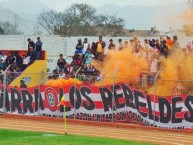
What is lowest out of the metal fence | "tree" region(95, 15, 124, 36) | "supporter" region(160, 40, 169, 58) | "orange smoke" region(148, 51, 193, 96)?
the metal fence

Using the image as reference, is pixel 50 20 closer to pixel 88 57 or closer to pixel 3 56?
pixel 3 56

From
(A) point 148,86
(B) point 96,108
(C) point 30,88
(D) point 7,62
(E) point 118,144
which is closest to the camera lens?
(E) point 118,144

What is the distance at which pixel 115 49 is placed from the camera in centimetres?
2667

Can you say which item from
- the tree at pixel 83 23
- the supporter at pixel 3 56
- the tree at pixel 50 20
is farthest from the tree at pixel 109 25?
the supporter at pixel 3 56

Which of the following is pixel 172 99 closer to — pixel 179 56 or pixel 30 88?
pixel 179 56

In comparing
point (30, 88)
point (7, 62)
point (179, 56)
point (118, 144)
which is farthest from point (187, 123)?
point (7, 62)

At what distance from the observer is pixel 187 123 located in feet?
69.4

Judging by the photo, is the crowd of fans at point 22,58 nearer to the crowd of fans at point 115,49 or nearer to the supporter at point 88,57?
the crowd of fans at point 115,49

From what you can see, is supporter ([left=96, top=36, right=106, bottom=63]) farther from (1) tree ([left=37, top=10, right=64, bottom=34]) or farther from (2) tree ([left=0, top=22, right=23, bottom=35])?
(2) tree ([left=0, top=22, right=23, bottom=35])

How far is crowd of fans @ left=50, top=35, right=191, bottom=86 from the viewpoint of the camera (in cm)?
2391

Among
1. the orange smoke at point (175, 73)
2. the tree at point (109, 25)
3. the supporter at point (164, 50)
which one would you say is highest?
the tree at point (109, 25)

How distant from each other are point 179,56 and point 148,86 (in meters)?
2.59

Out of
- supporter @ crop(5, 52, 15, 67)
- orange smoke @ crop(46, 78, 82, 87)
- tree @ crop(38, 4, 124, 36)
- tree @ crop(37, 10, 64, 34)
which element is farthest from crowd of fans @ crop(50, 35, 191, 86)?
tree @ crop(37, 10, 64, 34)

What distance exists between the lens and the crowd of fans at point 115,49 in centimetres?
2391
